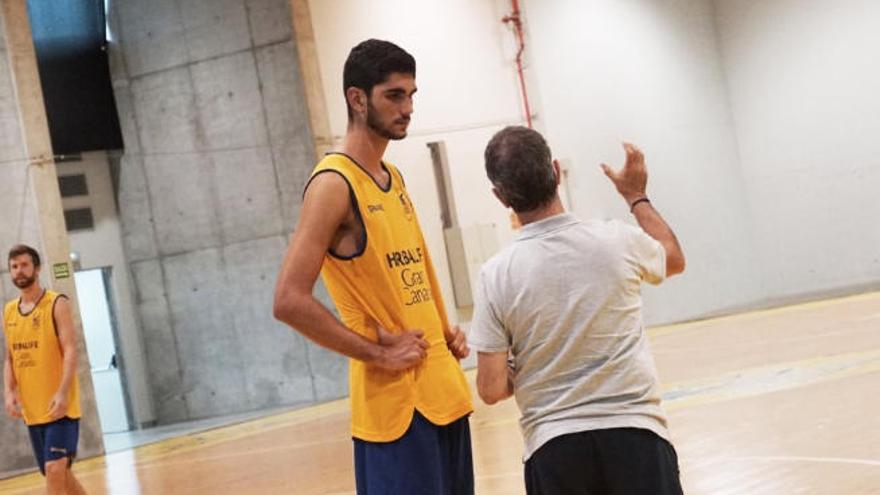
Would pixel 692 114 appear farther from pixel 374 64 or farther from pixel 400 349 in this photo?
pixel 400 349

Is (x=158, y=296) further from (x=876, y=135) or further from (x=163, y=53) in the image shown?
(x=876, y=135)

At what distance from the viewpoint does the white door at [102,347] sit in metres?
19.1

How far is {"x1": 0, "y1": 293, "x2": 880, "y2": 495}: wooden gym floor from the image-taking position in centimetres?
687

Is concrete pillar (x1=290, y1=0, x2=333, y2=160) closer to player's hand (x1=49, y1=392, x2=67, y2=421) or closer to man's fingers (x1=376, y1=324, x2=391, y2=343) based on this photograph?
player's hand (x1=49, y1=392, x2=67, y2=421)

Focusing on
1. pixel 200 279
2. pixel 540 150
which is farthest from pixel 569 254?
pixel 200 279

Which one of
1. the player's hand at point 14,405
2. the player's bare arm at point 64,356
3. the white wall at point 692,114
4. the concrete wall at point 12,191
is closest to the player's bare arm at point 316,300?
the player's bare arm at point 64,356

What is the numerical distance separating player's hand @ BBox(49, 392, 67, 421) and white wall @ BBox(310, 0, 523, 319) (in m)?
10.1

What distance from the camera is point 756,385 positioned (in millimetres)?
10398

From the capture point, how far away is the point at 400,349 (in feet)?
11.6

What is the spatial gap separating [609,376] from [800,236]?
1934 centimetres

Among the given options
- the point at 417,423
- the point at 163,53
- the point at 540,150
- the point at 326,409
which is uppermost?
the point at 163,53

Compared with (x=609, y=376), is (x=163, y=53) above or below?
above

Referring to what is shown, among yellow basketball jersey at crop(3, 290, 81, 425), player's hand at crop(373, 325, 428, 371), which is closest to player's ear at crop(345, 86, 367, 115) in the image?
player's hand at crop(373, 325, 428, 371)

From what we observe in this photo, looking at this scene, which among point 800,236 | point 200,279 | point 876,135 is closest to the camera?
point 200,279
